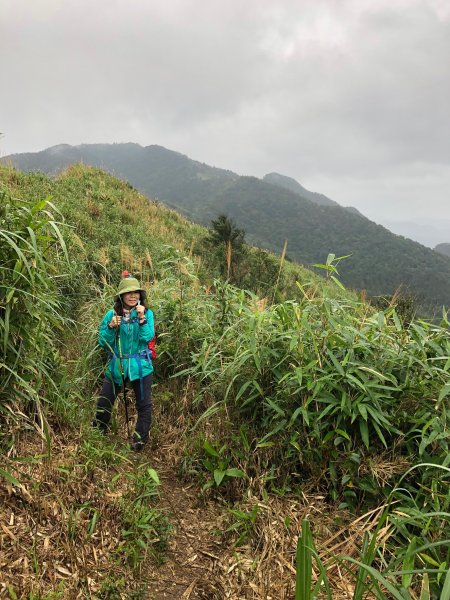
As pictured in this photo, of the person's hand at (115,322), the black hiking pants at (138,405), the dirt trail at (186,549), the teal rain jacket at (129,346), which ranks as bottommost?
the dirt trail at (186,549)

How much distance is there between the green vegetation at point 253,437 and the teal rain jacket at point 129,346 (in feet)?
1.27

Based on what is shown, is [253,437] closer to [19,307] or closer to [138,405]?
[138,405]

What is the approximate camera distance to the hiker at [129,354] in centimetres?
352

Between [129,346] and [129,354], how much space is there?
8 cm

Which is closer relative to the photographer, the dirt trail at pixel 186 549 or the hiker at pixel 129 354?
the dirt trail at pixel 186 549

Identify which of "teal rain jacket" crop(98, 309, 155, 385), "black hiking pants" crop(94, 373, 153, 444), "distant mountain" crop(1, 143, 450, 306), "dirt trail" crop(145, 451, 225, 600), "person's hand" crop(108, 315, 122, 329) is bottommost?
"dirt trail" crop(145, 451, 225, 600)

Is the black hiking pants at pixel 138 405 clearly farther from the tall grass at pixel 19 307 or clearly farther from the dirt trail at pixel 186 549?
the tall grass at pixel 19 307

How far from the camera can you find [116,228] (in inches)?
365

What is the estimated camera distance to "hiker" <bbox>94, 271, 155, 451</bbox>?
3.52 m

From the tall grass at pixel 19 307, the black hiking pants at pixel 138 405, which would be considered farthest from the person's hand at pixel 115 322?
the tall grass at pixel 19 307

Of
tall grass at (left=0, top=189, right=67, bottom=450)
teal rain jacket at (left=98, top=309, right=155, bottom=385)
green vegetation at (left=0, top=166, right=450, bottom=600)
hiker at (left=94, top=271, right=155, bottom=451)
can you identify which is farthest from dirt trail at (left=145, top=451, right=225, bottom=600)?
tall grass at (left=0, top=189, right=67, bottom=450)

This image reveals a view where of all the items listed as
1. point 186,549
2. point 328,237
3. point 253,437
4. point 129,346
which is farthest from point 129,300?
point 328,237

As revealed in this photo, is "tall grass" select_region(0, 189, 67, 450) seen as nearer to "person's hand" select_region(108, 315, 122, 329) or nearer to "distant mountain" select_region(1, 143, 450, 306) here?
"person's hand" select_region(108, 315, 122, 329)

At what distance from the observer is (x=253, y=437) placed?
3.05 meters
